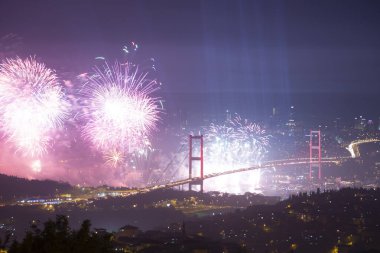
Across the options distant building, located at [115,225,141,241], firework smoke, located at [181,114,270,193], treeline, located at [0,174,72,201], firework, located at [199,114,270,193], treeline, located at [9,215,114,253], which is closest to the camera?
treeline, located at [9,215,114,253]

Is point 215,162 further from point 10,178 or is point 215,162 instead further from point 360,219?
point 360,219

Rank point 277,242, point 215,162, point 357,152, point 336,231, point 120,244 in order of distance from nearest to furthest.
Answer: point 120,244 → point 277,242 → point 336,231 → point 215,162 → point 357,152

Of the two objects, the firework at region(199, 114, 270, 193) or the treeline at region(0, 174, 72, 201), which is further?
the firework at region(199, 114, 270, 193)

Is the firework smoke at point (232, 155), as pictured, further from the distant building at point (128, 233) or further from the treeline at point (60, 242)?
the treeline at point (60, 242)

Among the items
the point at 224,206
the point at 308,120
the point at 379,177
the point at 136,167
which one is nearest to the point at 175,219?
the point at 224,206

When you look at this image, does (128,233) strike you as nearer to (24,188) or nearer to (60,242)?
(24,188)

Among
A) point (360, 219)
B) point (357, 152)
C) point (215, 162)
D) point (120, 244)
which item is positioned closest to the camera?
point (120, 244)

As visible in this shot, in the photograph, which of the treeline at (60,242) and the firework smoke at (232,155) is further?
the firework smoke at (232,155)

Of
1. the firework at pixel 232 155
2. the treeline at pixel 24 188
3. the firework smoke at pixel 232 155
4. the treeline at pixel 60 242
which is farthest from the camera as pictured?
the firework at pixel 232 155

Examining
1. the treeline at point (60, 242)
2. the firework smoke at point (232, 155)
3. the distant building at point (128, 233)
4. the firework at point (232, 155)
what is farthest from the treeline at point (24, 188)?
the treeline at point (60, 242)

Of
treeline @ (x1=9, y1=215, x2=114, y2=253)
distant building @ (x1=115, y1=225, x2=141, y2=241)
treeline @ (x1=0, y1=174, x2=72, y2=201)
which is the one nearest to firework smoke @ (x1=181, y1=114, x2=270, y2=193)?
treeline @ (x1=0, y1=174, x2=72, y2=201)

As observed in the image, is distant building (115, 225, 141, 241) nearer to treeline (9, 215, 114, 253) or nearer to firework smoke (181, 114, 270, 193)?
treeline (9, 215, 114, 253)
